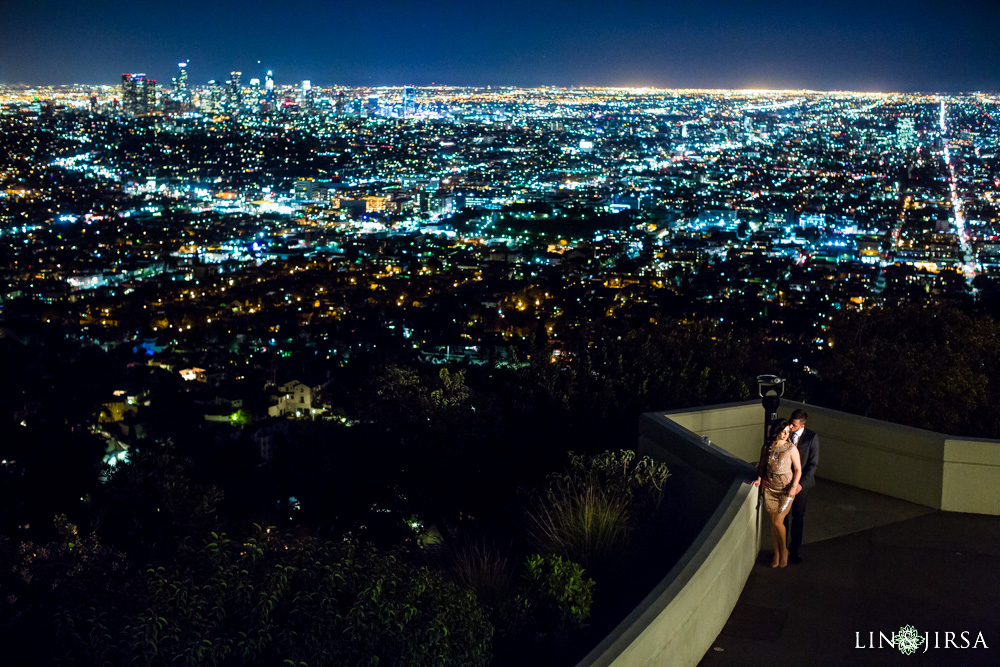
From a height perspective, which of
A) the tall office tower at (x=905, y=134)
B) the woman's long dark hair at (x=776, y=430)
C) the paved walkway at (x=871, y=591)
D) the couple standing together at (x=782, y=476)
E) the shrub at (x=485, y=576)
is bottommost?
the paved walkway at (x=871, y=591)

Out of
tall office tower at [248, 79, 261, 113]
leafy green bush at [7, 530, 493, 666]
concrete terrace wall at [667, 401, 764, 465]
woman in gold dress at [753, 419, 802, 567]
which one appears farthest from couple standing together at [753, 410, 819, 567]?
tall office tower at [248, 79, 261, 113]

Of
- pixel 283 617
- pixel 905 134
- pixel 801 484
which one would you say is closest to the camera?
pixel 283 617

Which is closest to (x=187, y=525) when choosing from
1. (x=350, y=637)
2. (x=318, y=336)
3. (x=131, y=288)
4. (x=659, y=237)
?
(x=350, y=637)

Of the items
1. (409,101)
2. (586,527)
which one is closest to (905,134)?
(409,101)

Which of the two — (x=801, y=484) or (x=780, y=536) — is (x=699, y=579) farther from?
(x=801, y=484)

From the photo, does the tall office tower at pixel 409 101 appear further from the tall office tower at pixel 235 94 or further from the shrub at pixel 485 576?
the shrub at pixel 485 576

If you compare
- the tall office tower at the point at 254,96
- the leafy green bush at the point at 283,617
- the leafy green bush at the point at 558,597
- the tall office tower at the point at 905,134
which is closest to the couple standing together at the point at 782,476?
the leafy green bush at the point at 558,597

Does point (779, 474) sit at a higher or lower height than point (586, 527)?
higher
